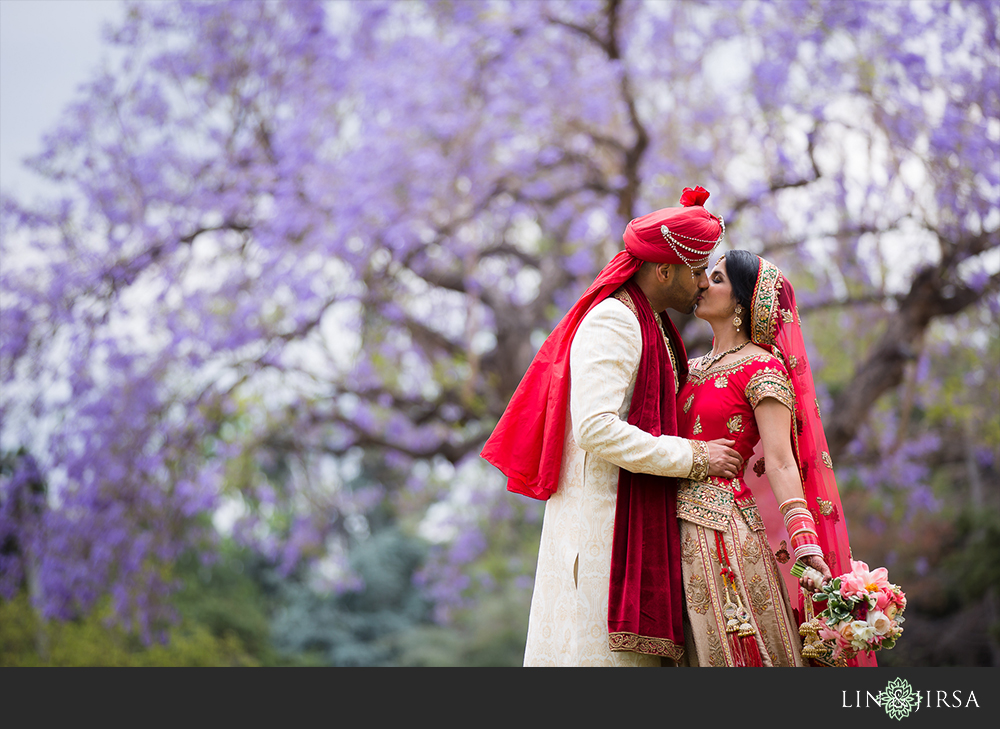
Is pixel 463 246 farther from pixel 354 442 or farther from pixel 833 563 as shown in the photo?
pixel 833 563

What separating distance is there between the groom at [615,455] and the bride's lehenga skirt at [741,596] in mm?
40

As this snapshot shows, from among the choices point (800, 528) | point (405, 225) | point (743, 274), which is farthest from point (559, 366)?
point (405, 225)

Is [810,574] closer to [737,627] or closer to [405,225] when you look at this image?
[737,627]

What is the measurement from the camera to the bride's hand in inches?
75.9

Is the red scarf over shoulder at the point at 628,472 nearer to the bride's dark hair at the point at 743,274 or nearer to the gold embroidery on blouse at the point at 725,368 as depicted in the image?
the gold embroidery on blouse at the point at 725,368

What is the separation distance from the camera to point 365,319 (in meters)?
6.03

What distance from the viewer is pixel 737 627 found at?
77.5 inches

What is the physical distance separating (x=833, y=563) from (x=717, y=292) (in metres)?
0.70

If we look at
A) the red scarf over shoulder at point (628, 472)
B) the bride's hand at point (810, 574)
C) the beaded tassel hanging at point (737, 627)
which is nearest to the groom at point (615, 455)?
the red scarf over shoulder at point (628, 472)

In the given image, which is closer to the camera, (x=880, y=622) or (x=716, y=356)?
(x=880, y=622)

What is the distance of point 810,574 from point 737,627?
0.20m

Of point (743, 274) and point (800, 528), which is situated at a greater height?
point (743, 274)
